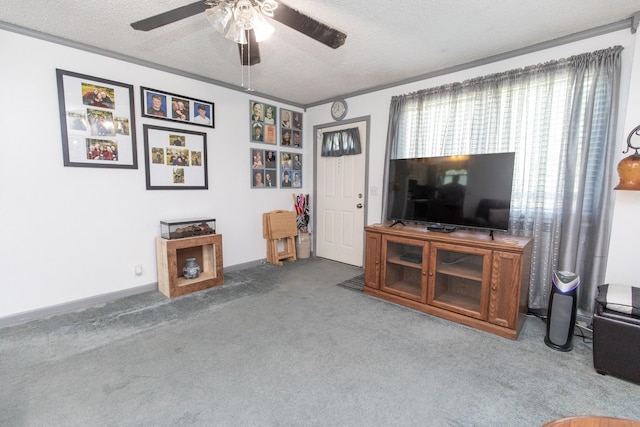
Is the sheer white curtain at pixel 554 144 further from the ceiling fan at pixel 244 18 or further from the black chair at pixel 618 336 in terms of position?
the ceiling fan at pixel 244 18

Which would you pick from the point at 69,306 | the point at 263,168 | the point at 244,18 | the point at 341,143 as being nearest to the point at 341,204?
the point at 341,143

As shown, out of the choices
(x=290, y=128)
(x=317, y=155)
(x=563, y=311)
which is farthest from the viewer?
(x=317, y=155)

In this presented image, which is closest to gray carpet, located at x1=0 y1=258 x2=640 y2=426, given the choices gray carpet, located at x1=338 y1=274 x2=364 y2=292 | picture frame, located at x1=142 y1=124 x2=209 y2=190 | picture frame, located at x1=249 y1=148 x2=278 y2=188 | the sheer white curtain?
gray carpet, located at x1=338 y1=274 x2=364 y2=292

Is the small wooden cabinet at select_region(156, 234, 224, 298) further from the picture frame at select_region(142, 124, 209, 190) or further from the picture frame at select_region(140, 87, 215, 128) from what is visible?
the picture frame at select_region(140, 87, 215, 128)

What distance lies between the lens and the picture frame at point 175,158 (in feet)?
10.5

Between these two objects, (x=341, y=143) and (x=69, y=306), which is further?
(x=341, y=143)

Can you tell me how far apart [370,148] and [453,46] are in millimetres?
1567

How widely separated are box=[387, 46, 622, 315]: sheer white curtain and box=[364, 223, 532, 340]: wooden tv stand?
34 cm

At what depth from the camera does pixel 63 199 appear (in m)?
2.73

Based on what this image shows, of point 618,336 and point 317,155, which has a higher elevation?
point 317,155

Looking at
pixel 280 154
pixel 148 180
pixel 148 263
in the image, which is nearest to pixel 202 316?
pixel 148 263

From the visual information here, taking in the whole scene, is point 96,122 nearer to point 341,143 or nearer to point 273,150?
point 273,150

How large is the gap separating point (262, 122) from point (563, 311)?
13.0ft

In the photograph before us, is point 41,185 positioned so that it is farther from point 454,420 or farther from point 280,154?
point 454,420
